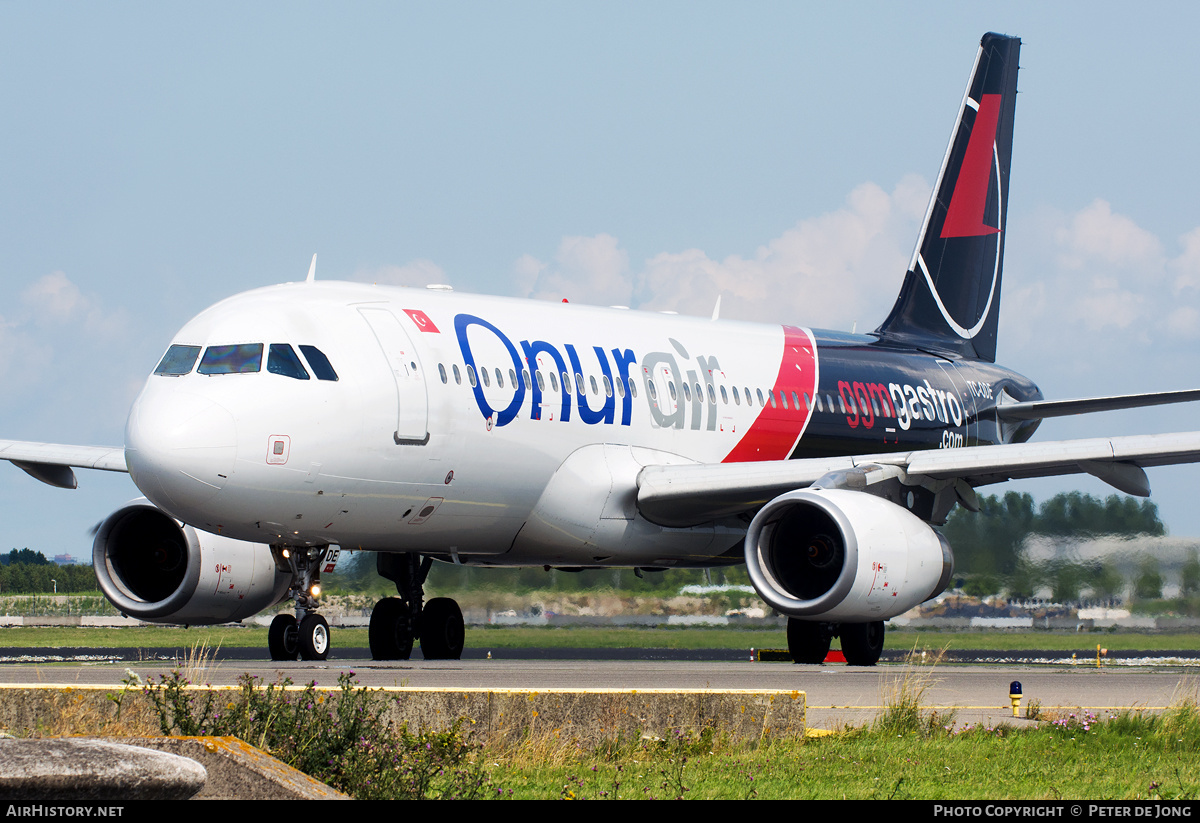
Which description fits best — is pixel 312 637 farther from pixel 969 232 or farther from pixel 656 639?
pixel 969 232

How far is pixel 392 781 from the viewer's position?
6.80 meters

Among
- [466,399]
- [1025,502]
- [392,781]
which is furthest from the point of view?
[1025,502]

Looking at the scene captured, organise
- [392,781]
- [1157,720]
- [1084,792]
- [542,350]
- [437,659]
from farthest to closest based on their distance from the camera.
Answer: [437,659] → [542,350] → [1157,720] → [1084,792] → [392,781]

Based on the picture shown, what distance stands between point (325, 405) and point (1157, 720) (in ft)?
25.8

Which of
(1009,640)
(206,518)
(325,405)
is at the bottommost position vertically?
(1009,640)

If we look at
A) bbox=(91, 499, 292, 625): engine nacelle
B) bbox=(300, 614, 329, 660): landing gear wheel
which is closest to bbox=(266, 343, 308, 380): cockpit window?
bbox=(300, 614, 329, 660): landing gear wheel

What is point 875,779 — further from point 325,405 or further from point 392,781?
point 325,405

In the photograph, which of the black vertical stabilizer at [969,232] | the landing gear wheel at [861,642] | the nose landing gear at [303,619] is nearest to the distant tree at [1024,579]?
the black vertical stabilizer at [969,232]

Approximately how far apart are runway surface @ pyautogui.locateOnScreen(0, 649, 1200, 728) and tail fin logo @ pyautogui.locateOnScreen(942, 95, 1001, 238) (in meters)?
10.4

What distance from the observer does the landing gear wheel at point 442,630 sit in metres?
18.6

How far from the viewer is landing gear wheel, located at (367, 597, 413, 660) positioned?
17750 millimetres

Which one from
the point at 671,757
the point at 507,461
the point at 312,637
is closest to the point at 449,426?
the point at 507,461

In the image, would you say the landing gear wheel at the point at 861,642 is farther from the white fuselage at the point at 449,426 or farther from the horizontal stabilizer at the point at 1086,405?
the horizontal stabilizer at the point at 1086,405

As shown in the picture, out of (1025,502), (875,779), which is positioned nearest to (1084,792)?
(875,779)
